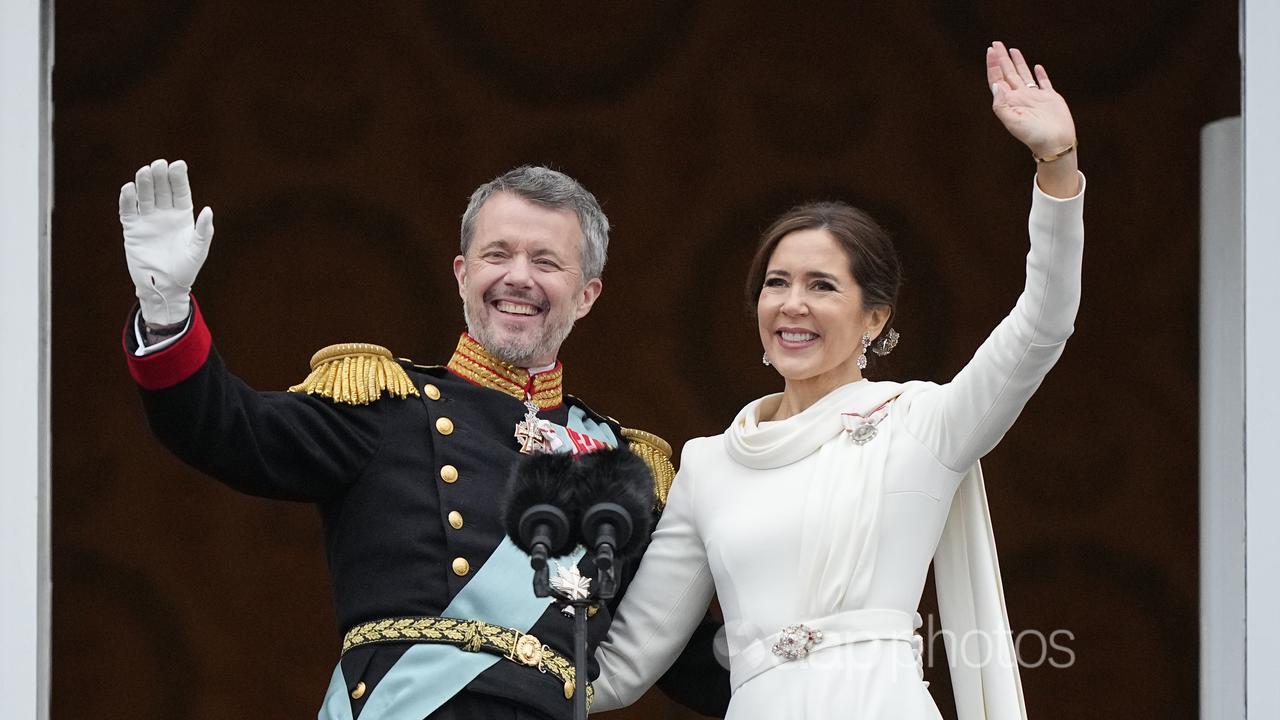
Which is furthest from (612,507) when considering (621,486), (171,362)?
(171,362)

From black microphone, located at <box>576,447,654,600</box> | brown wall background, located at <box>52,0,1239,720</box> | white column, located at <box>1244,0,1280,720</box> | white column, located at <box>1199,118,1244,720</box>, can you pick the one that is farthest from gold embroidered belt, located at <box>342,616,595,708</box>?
brown wall background, located at <box>52,0,1239,720</box>

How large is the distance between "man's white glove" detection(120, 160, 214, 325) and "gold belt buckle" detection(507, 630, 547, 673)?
0.69m

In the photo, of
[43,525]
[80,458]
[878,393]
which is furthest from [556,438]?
[80,458]

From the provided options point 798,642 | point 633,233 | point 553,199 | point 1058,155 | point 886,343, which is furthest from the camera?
point 633,233

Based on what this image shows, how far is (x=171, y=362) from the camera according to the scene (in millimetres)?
2730

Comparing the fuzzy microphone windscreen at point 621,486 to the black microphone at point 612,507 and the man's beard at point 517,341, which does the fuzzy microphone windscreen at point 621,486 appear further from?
the man's beard at point 517,341

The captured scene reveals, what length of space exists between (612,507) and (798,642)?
57 cm

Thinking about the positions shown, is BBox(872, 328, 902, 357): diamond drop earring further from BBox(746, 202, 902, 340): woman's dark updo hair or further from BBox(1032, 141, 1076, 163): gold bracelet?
BBox(1032, 141, 1076, 163): gold bracelet

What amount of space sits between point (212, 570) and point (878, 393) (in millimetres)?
2568

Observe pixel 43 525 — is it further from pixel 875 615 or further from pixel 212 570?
pixel 212 570

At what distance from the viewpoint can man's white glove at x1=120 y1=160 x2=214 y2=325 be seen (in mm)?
Answer: 2699

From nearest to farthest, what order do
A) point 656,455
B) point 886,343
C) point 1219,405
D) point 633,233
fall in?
point 886,343, point 656,455, point 1219,405, point 633,233

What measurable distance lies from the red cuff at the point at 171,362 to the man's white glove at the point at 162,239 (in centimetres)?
3

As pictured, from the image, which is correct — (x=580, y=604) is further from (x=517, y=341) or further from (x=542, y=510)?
(x=517, y=341)
